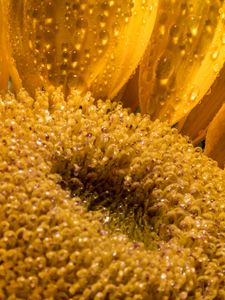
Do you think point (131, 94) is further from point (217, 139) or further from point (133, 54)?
point (217, 139)

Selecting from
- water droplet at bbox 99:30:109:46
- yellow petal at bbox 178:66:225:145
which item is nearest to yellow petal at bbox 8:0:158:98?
water droplet at bbox 99:30:109:46

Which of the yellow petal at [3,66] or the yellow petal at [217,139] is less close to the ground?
the yellow petal at [217,139]

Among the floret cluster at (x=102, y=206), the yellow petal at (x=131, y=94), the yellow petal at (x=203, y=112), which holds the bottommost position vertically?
the floret cluster at (x=102, y=206)

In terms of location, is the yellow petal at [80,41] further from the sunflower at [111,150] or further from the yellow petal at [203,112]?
the yellow petal at [203,112]

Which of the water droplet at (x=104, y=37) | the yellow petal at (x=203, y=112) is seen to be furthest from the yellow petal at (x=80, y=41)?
the yellow petal at (x=203, y=112)

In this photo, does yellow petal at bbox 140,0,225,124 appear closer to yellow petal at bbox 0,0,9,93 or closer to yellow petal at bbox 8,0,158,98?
yellow petal at bbox 8,0,158,98

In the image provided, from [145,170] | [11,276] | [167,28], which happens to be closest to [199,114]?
[167,28]
